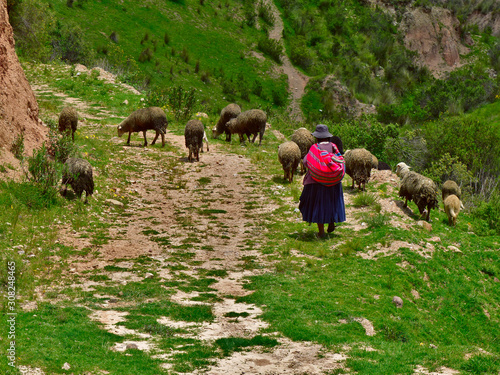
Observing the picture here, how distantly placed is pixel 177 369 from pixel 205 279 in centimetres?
362

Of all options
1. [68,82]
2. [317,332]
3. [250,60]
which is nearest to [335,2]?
[250,60]

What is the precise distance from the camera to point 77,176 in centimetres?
1231

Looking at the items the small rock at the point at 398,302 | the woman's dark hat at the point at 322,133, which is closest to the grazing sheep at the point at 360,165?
the woman's dark hat at the point at 322,133

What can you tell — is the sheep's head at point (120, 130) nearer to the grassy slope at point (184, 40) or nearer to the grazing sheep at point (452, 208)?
the grazing sheep at point (452, 208)

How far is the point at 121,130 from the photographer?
802 inches

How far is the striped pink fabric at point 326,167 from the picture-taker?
11.4 metres

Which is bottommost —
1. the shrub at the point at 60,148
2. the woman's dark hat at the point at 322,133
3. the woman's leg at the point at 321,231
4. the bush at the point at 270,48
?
the woman's leg at the point at 321,231

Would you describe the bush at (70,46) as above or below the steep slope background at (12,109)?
above

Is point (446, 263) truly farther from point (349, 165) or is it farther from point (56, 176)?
point (56, 176)

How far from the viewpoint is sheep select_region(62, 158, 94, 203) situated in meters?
12.4

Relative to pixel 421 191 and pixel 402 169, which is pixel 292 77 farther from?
pixel 421 191

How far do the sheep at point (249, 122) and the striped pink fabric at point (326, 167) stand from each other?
10593 mm

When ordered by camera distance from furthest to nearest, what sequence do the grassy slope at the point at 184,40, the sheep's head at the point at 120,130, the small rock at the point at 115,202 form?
the grassy slope at the point at 184,40, the sheep's head at the point at 120,130, the small rock at the point at 115,202

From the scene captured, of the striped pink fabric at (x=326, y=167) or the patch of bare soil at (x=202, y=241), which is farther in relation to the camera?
the striped pink fabric at (x=326, y=167)
